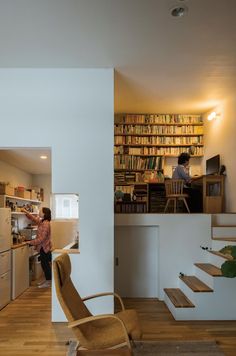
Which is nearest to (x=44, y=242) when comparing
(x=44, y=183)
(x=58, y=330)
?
(x=58, y=330)

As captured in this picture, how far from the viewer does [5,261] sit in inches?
185

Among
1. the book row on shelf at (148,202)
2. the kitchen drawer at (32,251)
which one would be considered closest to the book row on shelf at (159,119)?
the book row on shelf at (148,202)

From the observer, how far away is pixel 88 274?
3.88 meters

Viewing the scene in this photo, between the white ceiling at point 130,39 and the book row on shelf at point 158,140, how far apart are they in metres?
1.93

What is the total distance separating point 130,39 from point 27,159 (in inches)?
137

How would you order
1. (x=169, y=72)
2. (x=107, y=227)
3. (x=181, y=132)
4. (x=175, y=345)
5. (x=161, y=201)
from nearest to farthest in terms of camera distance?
(x=175, y=345) → (x=107, y=227) → (x=169, y=72) → (x=161, y=201) → (x=181, y=132)

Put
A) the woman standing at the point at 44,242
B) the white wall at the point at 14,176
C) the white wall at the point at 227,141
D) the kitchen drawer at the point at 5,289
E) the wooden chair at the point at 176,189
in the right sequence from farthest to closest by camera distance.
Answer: the white wall at the point at 14,176 → the woman standing at the point at 44,242 → the white wall at the point at 227,141 → the wooden chair at the point at 176,189 → the kitchen drawer at the point at 5,289

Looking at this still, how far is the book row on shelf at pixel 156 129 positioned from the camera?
659cm

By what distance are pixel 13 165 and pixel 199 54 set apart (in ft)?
15.0

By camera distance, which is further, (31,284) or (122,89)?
(31,284)

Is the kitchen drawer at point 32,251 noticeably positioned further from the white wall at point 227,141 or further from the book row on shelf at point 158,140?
the white wall at point 227,141

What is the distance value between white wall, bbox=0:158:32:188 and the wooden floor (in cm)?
271

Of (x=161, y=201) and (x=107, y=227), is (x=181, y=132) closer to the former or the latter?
(x=161, y=201)

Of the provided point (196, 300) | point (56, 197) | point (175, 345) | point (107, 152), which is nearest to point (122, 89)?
point (107, 152)
